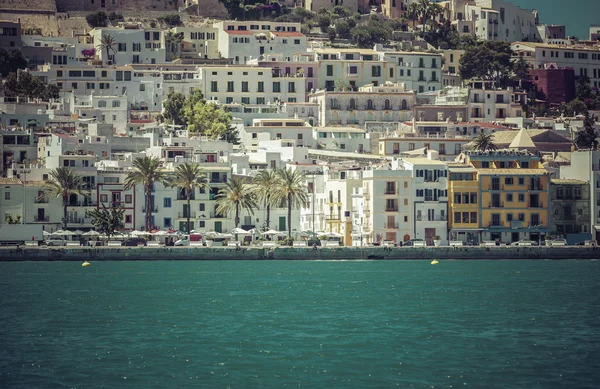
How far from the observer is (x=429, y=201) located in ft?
376

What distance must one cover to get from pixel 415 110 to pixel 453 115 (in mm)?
4345

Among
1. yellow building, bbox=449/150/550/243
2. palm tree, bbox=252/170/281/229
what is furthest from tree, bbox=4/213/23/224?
yellow building, bbox=449/150/550/243

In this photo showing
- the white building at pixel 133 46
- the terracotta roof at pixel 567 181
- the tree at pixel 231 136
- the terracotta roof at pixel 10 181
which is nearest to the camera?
the terracotta roof at pixel 10 181

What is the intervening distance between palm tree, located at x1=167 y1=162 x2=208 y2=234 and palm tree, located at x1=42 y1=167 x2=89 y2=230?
24.2 feet

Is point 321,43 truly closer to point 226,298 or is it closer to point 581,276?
point 581,276

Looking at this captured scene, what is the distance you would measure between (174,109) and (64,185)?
102 ft

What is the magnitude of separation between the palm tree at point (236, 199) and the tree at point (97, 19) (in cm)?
5898

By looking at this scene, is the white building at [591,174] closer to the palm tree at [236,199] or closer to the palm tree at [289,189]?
the palm tree at [289,189]

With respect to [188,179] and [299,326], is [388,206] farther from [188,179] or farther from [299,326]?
[299,326]

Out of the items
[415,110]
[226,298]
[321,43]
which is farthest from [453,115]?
[226,298]

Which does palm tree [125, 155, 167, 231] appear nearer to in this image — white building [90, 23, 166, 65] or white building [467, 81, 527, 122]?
white building [90, 23, 166, 65]

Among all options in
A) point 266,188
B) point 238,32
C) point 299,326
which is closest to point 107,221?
point 266,188

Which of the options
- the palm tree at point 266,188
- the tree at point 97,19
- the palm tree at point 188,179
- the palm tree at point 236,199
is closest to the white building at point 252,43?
the tree at point 97,19

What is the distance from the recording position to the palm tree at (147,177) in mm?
113625
